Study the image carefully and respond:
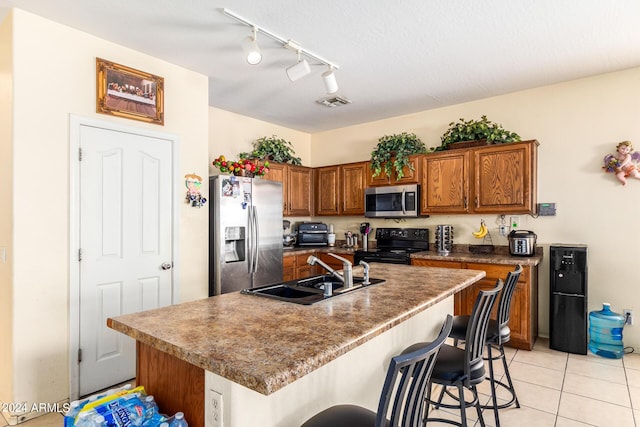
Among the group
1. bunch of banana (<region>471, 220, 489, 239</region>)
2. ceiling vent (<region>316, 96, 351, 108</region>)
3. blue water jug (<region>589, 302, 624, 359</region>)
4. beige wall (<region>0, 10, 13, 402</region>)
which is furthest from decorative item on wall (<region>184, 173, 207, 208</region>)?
blue water jug (<region>589, 302, 624, 359</region>)

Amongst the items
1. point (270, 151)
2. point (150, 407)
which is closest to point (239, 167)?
point (270, 151)

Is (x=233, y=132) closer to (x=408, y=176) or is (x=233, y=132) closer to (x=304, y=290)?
(x=408, y=176)

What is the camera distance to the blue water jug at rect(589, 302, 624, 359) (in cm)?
326

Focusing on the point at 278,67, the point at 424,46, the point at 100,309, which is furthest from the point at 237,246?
the point at 424,46

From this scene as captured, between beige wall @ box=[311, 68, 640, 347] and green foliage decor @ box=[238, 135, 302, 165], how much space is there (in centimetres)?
257

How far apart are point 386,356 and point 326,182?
11.6 ft

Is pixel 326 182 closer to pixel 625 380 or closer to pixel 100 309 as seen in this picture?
pixel 100 309

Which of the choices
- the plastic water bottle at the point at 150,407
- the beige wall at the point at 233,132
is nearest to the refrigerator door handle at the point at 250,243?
the beige wall at the point at 233,132

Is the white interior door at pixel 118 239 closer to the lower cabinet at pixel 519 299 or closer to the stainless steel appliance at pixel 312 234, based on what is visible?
the stainless steel appliance at pixel 312 234

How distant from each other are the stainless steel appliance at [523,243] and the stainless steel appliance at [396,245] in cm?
106

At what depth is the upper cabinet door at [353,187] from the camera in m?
4.91

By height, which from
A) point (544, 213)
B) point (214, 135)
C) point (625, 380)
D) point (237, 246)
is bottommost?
point (625, 380)

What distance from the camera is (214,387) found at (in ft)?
3.79

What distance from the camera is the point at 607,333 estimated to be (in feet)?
10.9
